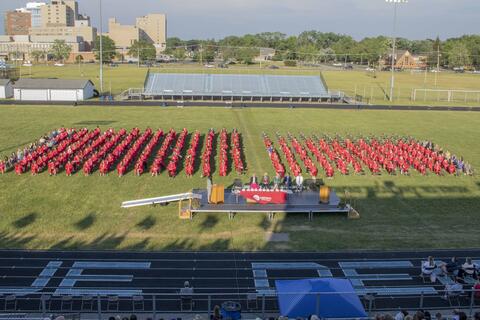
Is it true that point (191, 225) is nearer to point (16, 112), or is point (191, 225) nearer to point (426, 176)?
point (426, 176)

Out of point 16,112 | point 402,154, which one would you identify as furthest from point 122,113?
point 402,154

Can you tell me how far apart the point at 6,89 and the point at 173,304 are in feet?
170

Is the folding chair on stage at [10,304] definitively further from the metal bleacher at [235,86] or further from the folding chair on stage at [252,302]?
the metal bleacher at [235,86]

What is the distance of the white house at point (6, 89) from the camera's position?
57.5m

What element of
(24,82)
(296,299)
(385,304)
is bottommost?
(385,304)

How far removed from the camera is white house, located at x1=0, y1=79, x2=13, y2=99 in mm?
57531

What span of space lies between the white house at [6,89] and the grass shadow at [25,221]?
41502 mm

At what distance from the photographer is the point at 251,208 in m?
21.2

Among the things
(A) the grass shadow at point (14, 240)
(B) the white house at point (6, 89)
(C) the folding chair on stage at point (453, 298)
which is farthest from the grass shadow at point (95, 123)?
(C) the folding chair on stage at point (453, 298)

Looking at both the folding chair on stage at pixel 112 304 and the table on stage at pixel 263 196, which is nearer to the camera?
the folding chair on stage at pixel 112 304

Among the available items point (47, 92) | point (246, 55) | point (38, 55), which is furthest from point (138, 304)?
point (38, 55)

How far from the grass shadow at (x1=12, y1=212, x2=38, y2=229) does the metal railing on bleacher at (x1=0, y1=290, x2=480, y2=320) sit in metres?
6.41

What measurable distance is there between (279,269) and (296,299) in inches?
185

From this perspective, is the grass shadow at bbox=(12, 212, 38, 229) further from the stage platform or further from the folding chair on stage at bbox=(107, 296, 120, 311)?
the folding chair on stage at bbox=(107, 296, 120, 311)
